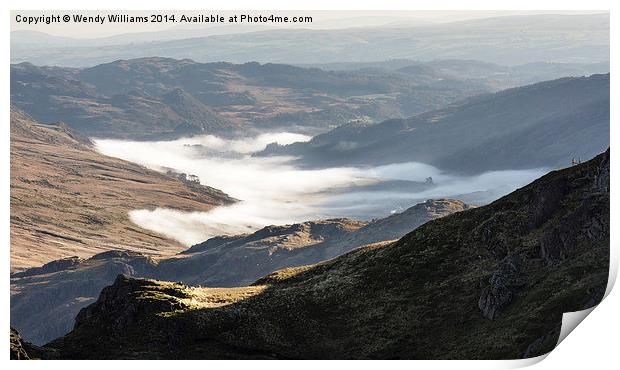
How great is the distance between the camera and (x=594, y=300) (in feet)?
328

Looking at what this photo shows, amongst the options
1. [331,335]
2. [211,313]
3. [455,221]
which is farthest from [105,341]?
[455,221]

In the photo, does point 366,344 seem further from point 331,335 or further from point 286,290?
point 286,290

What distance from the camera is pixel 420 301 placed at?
384 ft

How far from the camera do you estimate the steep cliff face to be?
344 ft

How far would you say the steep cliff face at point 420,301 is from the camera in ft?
344

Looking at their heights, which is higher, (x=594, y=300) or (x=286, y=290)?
(x=594, y=300)

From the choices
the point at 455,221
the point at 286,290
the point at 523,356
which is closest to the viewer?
the point at 523,356

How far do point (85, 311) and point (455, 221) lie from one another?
55414mm

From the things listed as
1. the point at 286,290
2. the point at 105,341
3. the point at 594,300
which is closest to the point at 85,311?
the point at 105,341

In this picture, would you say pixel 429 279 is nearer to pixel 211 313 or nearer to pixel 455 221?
pixel 455 221
